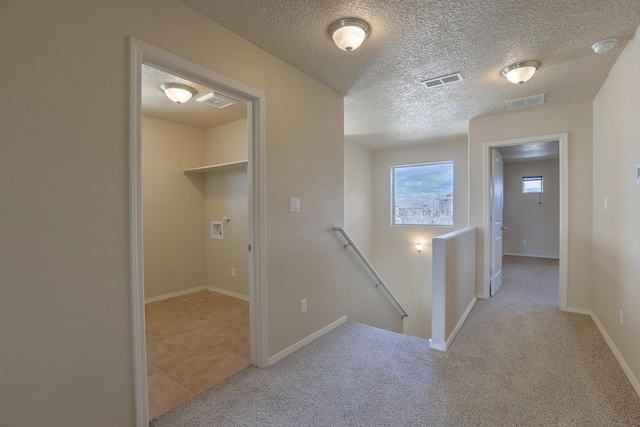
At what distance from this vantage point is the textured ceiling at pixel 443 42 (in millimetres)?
1800

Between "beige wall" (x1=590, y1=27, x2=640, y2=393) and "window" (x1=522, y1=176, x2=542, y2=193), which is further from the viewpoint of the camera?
"window" (x1=522, y1=176, x2=542, y2=193)

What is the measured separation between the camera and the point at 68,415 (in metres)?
1.34

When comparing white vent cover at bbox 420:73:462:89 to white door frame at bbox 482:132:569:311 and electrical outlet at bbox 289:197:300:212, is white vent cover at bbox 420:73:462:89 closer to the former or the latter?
white door frame at bbox 482:132:569:311

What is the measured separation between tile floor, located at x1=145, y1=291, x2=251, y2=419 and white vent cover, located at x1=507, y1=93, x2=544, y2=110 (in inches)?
149

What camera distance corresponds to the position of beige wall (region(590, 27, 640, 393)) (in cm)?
202

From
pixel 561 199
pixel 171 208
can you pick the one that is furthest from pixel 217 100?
pixel 561 199

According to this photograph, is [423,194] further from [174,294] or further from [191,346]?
[191,346]

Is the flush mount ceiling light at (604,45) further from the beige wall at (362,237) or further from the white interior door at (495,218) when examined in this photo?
the beige wall at (362,237)

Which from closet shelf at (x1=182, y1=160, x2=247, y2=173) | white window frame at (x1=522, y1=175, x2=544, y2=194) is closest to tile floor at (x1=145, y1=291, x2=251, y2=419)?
closet shelf at (x1=182, y1=160, x2=247, y2=173)

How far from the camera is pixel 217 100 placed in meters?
Answer: 3.25

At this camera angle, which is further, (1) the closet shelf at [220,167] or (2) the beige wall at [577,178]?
(1) the closet shelf at [220,167]

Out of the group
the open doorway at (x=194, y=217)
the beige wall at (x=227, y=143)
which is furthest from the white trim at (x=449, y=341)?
the beige wall at (x=227, y=143)

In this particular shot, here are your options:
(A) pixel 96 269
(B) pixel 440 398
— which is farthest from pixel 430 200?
(A) pixel 96 269

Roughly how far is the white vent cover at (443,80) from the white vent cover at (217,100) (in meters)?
1.96
